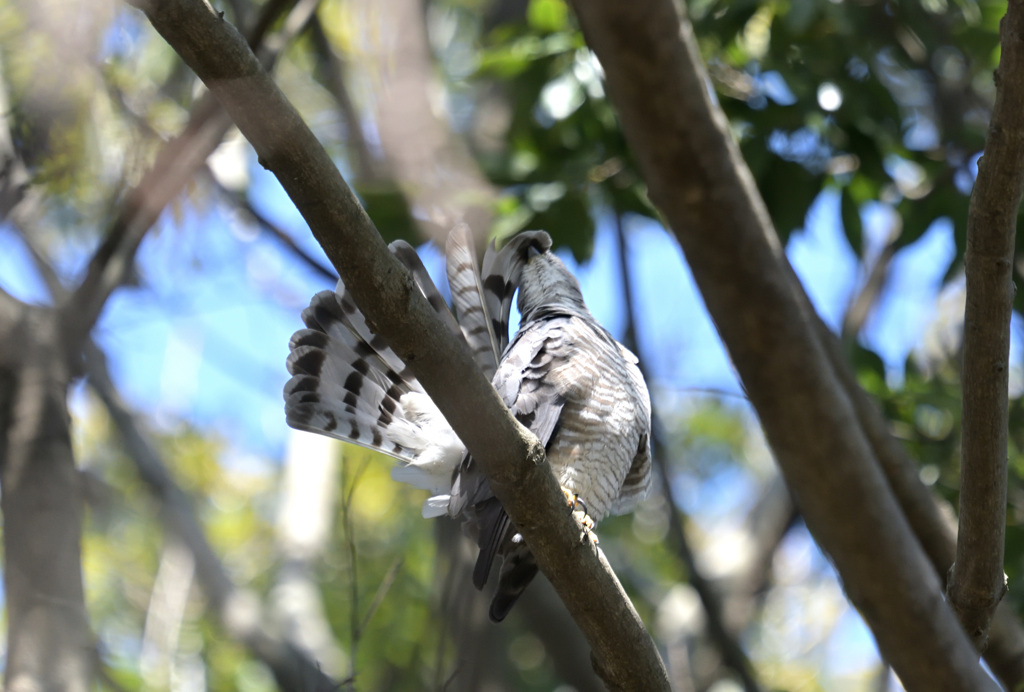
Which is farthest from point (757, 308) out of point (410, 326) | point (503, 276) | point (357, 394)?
point (410, 326)

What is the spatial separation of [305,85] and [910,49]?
14.9 ft

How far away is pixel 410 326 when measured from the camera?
189cm

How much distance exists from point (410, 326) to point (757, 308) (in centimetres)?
179

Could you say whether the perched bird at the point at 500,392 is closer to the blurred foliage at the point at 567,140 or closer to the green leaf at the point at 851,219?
the blurred foliage at the point at 567,140

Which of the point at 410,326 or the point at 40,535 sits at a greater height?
the point at 410,326

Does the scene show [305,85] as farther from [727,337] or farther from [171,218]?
[727,337]

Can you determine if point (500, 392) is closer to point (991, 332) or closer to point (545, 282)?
point (545, 282)

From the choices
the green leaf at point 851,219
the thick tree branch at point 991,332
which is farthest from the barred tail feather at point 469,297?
the green leaf at point 851,219

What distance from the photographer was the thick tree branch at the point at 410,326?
1.71 m

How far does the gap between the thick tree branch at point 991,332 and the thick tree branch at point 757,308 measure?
46 centimetres

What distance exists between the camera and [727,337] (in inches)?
132

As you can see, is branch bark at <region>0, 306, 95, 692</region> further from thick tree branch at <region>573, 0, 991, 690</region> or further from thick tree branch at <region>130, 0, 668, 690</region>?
thick tree branch at <region>573, 0, 991, 690</region>

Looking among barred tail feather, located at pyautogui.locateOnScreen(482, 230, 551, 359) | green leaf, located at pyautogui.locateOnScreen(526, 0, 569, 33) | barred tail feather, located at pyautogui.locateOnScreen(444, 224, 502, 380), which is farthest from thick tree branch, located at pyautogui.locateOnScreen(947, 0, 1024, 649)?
green leaf, located at pyautogui.locateOnScreen(526, 0, 569, 33)

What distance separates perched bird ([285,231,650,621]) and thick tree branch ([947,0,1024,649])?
1.17 metres
